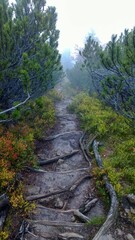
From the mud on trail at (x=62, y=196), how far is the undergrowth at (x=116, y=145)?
2.96ft

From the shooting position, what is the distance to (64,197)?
6.79m

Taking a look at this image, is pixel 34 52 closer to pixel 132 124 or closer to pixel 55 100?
pixel 132 124

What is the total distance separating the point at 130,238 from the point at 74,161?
15.3 feet

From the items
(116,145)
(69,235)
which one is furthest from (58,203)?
(116,145)

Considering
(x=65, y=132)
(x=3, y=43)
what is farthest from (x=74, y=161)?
(x=3, y=43)

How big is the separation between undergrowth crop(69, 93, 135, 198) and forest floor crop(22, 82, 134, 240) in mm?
857

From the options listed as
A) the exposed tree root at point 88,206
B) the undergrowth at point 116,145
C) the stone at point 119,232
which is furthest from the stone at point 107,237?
the undergrowth at point 116,145

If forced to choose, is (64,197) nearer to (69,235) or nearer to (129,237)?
(69,235)

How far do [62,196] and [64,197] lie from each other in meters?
0.09

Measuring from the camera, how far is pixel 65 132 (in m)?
12.7

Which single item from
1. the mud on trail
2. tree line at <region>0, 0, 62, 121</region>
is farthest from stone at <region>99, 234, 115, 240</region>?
tree line at <region>0, 0, 62, 121</region>

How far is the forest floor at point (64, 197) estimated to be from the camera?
17.1 ft

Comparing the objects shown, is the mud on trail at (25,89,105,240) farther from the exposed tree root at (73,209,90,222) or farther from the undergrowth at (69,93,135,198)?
the undergrowth at (69,93,135,198)

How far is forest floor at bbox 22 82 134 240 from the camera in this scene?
17.1 feet
